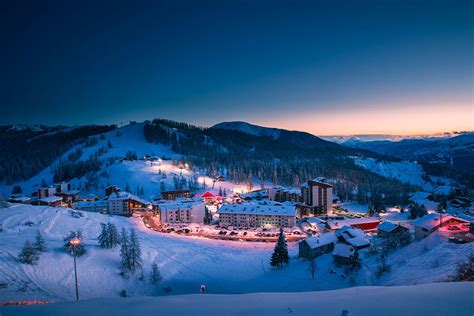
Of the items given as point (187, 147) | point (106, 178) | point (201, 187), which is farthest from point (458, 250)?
point (187, 147)

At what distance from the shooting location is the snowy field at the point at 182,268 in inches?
795

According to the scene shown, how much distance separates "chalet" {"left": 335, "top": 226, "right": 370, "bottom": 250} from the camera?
3206cm

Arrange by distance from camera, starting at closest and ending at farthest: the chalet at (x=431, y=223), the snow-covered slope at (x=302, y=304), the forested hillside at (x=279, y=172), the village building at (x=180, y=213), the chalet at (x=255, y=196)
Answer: the snow-covered slope at (x=302, y=304)
the chalet at (x=431, y=223)
the village building at (x=180, y=213)
the chalet at (x=255, y=196)
the forested hillside at (x=279, y=172)

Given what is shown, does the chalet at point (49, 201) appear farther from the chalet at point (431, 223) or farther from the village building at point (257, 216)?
the chalet at point (431, 223)

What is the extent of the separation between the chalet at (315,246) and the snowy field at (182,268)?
3.21ft

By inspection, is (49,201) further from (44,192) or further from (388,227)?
(388,227)

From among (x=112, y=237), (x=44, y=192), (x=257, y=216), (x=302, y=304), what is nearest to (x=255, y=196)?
(x=257, y=216)

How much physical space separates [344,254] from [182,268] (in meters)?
16.7

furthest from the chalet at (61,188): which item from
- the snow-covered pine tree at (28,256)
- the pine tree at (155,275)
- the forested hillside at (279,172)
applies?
Answer: the pine tree at (155,275)

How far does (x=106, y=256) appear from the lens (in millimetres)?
28609

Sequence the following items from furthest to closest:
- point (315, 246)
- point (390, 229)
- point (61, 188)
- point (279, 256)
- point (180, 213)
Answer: point (61, 188) → point (180, 213) → point (390, 229) → point (315, 246) → point (279, 256)

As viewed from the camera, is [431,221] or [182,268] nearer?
[182,268]

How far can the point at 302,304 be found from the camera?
7.81 metres

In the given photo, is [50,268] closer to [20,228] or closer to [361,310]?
[20,228]
